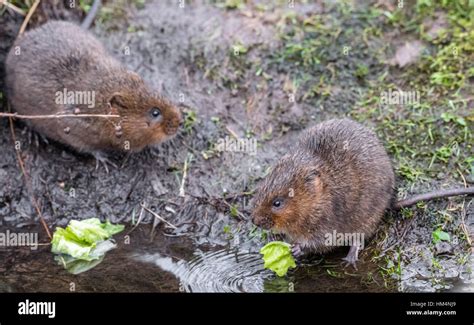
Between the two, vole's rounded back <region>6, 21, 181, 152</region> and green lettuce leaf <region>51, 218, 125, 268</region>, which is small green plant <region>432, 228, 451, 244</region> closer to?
vole's rounded back <region>6, 21, 181, 152</region>

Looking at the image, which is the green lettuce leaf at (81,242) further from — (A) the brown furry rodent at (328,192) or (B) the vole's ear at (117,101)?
(A) the brown furry rodent at (328,192)

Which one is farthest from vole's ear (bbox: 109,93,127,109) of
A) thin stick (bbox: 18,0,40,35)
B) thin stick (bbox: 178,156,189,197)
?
thin stick (bbox: 18,0,40,35)

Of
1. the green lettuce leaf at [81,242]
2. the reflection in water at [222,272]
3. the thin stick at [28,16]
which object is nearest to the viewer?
the reflection in water at [222,272]

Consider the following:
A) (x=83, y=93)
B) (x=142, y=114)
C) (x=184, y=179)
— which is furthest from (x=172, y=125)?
(x=83, y=93)

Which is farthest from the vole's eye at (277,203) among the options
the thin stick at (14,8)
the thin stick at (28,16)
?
the thin stick at (14,8)

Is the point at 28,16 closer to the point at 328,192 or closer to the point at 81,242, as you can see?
the point at 81,242

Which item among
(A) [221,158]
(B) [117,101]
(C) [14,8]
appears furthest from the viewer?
(C) [14,8]
